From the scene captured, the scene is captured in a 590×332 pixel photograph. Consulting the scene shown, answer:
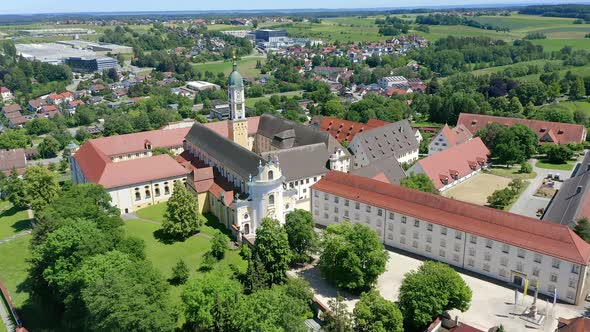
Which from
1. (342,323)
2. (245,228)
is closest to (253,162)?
(245,228)

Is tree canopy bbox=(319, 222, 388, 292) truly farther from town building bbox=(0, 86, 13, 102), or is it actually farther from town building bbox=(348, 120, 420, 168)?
town building bbox=(0, 86, 13, 102)

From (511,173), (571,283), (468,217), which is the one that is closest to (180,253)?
(468,217)

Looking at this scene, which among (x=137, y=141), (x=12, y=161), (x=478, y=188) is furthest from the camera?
(x=12, y=161)

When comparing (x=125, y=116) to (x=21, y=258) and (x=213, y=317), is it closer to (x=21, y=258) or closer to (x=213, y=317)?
(x=21, y=258)

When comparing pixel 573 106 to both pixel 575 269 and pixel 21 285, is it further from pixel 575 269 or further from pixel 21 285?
pixel 21 285

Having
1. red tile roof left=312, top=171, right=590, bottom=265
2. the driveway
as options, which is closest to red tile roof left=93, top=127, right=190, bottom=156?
red tile roof left=312, top=171, right=590, bottom=265
